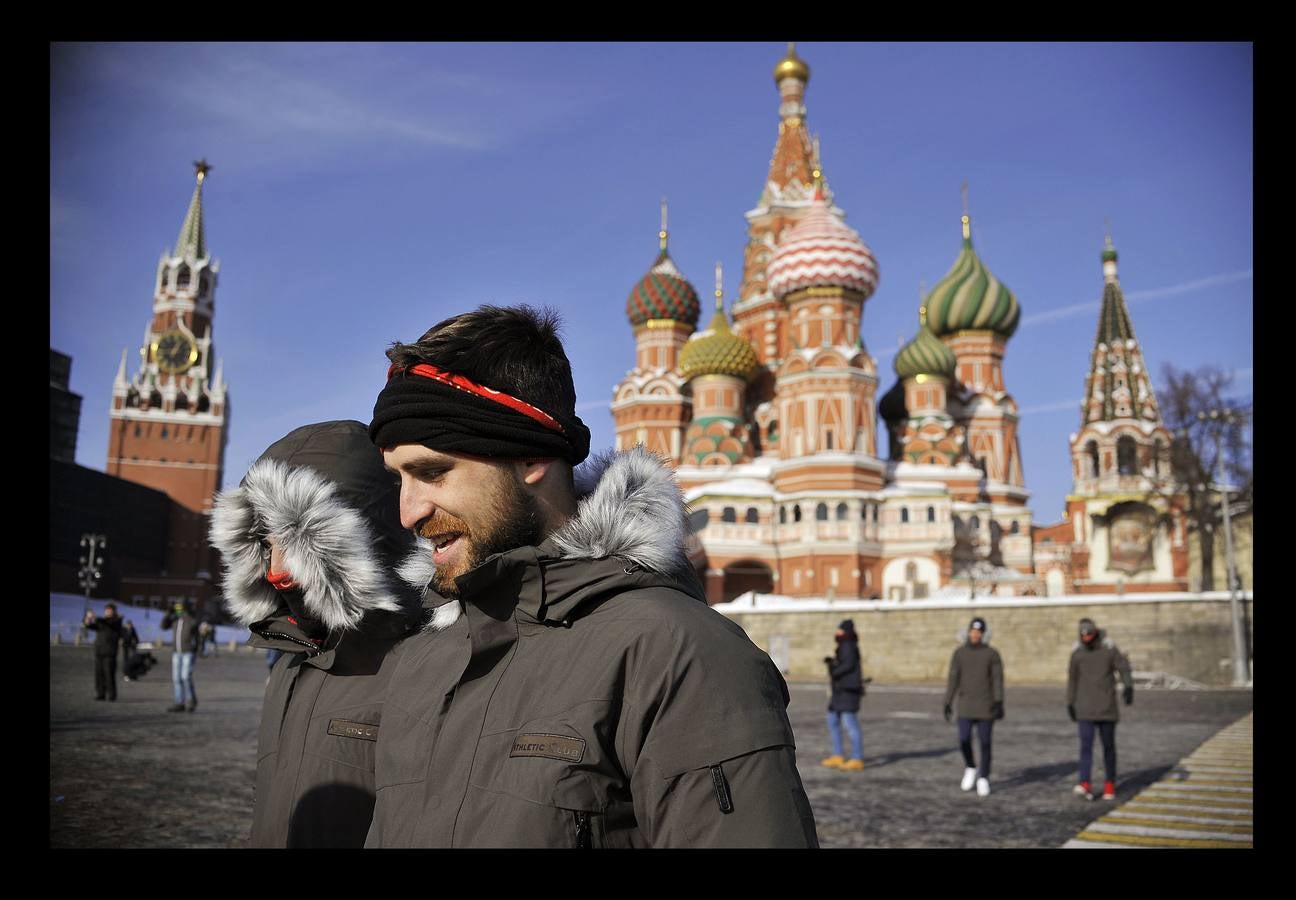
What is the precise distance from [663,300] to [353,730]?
44.6 meters

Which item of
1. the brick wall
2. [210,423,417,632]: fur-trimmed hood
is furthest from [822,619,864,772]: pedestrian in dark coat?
the brick wall

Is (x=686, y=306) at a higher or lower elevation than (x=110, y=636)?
higher

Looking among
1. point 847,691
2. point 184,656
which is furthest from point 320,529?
point 184,656

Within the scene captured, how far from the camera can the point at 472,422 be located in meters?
1.75

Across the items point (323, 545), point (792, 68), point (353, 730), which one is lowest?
point (353, 730)

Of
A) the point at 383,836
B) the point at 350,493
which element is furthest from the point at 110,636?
the point at 383,836

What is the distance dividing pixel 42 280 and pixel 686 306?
43.9 m

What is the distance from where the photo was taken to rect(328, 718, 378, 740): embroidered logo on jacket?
2.39m

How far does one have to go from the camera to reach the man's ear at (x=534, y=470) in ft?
5.91

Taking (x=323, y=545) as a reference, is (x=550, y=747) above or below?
below

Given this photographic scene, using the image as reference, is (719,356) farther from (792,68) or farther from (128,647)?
(128,647)

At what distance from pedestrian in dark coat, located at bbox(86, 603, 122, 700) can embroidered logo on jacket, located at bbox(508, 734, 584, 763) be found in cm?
1234
